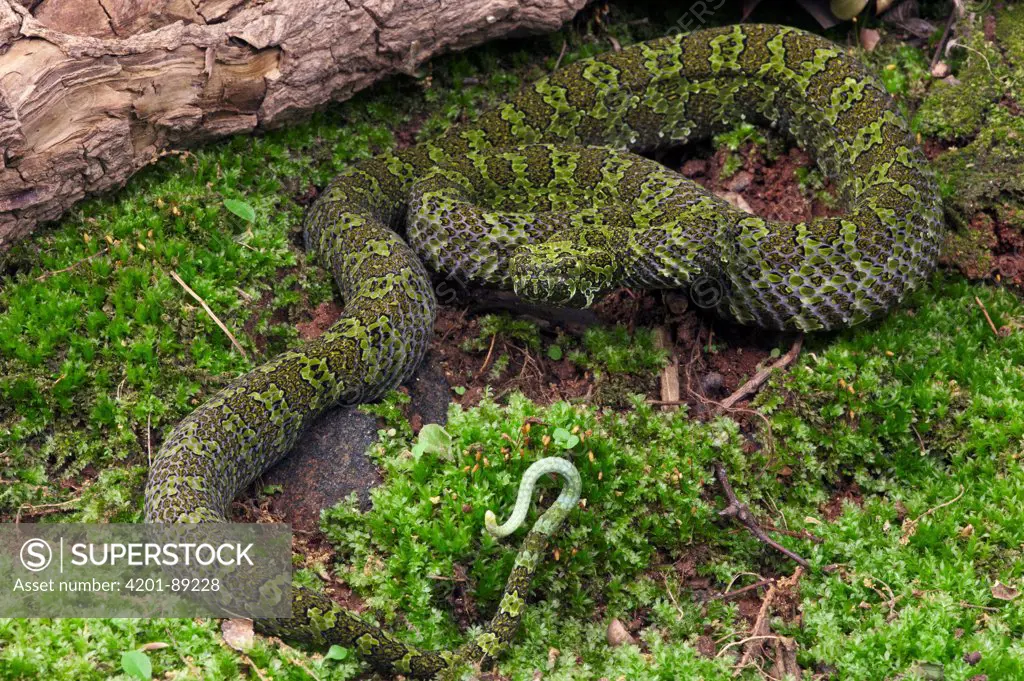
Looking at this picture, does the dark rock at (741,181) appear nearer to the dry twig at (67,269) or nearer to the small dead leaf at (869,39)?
the small dead leaf at (869,39)

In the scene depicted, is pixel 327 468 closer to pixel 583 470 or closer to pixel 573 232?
pixel 583 470

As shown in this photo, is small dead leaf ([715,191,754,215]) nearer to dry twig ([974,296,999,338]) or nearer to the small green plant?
the small green plant

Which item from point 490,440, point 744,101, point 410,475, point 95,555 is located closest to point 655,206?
point 744,101

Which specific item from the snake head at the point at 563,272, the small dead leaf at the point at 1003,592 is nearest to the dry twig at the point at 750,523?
the small dead leaf at the point at 1003,592

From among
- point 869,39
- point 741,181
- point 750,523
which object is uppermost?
point 869,39

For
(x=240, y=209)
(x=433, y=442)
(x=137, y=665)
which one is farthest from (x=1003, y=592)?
(x=240, y=209)

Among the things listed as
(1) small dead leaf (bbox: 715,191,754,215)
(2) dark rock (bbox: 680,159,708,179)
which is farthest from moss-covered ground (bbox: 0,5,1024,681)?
(2) dark rock (bbox: 680,159,708,179)
